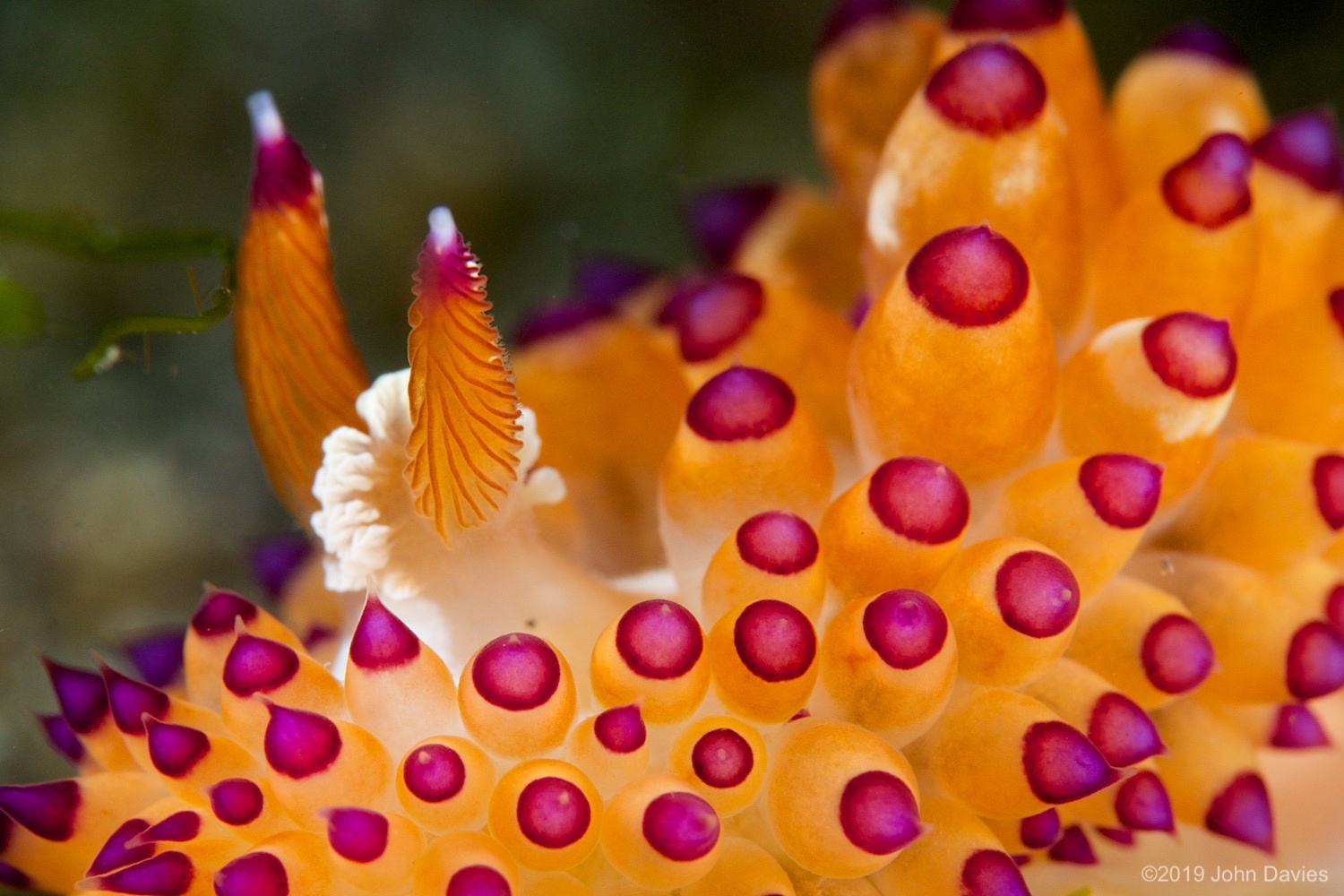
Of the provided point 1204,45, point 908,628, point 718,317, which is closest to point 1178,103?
point 1204,45

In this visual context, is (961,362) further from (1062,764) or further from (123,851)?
(123,851)

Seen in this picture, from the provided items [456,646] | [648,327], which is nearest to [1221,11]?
[648,327]

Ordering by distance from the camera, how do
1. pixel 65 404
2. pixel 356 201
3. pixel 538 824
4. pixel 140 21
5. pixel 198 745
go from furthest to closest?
1. pixel 356 201
2. pixel 140 21
3. pixel 65 404
4. pixel 198 745
5. pixel 538 824

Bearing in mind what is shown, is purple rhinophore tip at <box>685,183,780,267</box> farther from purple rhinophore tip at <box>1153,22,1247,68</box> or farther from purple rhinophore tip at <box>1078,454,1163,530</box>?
purple rhinophore tip at <box>1078,454,1163,530</box>

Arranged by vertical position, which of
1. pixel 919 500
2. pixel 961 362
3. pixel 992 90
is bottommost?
pixel 919 500

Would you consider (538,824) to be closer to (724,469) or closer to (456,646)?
(456,646)
